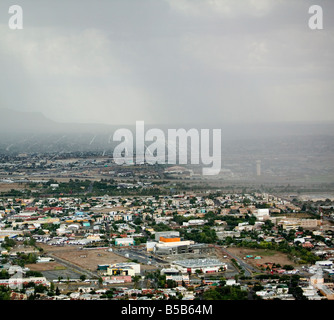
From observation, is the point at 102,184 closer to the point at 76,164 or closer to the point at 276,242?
the point at 76,164

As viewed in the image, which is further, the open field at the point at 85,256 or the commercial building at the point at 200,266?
the open field at the point at 85,256

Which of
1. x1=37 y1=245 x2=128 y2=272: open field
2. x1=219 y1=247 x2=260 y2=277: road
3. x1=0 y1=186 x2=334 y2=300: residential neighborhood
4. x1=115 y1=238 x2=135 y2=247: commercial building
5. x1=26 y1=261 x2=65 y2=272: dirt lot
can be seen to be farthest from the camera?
x1=115 y1=238 x2=135 y2=247: commercial building

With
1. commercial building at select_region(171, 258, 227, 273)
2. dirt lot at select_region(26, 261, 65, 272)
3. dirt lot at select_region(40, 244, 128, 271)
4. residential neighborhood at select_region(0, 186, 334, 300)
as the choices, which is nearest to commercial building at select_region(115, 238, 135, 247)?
residential neighborhood at select_region(0, 186, 334, 300)

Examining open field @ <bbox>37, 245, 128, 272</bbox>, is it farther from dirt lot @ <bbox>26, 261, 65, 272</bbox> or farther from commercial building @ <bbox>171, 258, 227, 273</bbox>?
commercial building @ <bbox>171, 258, 227, 273</bbox>

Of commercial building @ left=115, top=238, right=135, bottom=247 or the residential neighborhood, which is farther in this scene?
commercial building @ left=115, top=238, right=135, bottom=247

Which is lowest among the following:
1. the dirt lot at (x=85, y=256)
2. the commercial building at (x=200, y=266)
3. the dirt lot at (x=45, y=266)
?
the dirt lot at (x=85, y=256)

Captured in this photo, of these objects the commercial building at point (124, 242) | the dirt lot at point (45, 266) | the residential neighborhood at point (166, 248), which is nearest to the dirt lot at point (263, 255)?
the residential neighborhood at point (166, 248)

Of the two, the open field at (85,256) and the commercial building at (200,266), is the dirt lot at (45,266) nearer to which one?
the open field at (85,256)

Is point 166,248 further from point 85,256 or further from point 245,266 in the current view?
point 245,266
